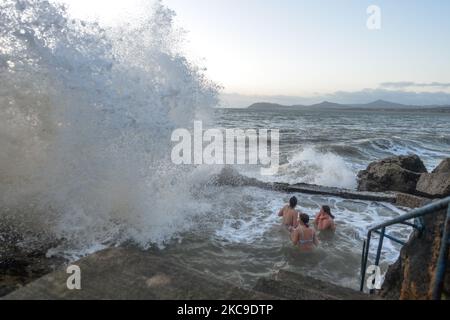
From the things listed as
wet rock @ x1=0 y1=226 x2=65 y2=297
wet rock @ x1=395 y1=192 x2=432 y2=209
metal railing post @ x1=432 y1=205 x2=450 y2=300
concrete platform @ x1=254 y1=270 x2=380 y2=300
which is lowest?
wet rock @ x1=395 y1=192 x2=432 y2=209

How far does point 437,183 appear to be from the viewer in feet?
32.6

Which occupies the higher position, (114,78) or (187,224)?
(114,78)

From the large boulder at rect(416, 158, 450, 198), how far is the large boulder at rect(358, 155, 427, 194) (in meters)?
0.51

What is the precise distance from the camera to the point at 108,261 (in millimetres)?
2922

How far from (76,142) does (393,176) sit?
380 inches

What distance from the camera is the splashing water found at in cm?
661

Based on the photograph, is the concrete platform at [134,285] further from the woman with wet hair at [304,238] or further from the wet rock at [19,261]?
the woman with wet hair at [304,238]

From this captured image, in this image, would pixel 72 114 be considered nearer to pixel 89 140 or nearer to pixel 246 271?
pixel 89 140

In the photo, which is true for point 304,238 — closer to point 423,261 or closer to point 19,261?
point 423,261

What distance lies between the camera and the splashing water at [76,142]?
661 centimetres

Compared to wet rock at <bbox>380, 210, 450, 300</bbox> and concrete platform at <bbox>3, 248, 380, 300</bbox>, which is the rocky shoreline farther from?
concrete platform at <bbox>3, 248, 380, 300</bbox>

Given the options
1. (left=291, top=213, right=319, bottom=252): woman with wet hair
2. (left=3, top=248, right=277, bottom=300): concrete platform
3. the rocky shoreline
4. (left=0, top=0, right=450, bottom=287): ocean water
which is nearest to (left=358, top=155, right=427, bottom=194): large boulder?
the rocky shoreline
